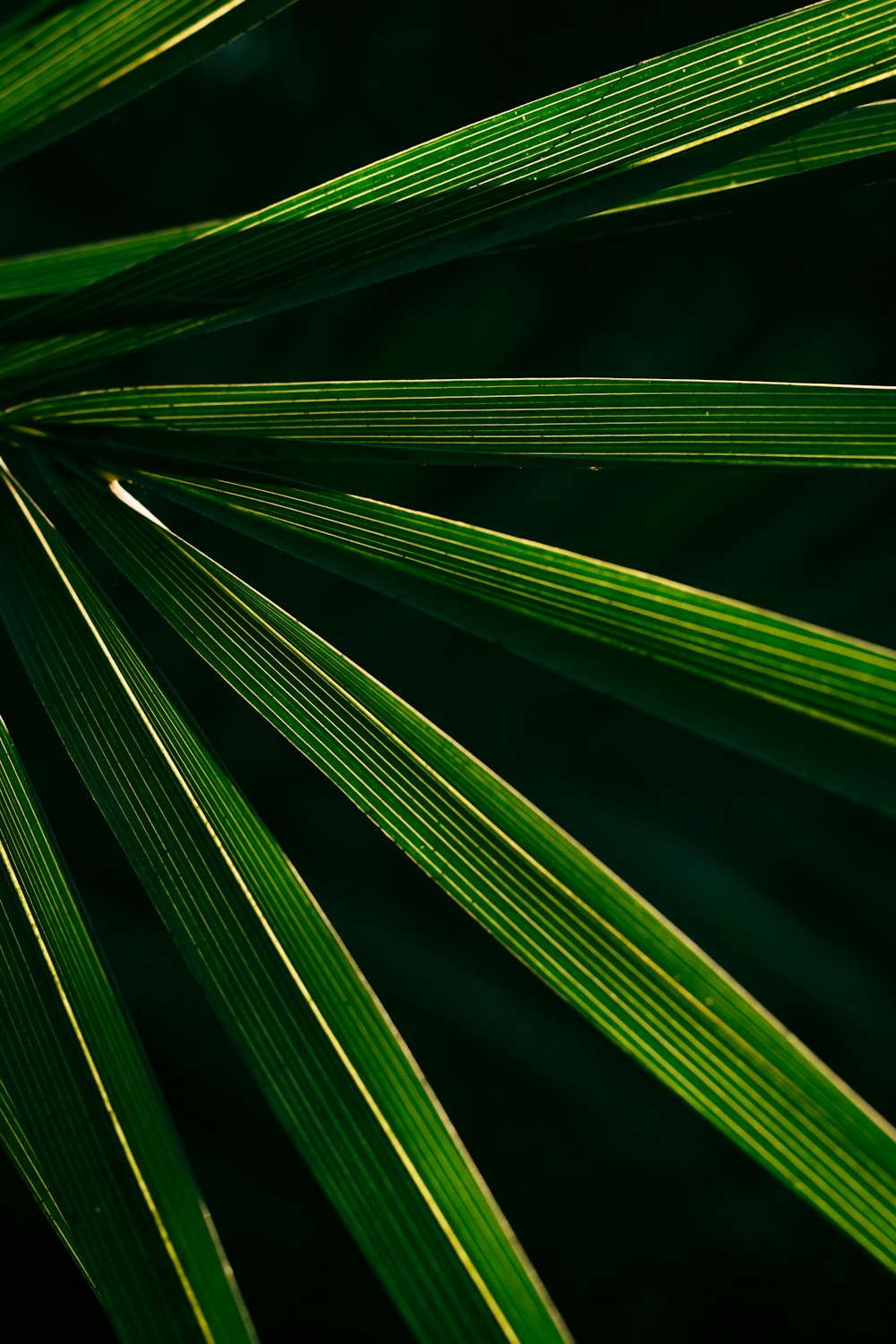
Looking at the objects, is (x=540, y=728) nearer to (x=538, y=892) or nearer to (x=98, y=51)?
(x=538, y=892)

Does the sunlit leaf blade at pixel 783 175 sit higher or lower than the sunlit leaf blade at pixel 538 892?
higher

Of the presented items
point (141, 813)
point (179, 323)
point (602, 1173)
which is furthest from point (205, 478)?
point (602, 1173)

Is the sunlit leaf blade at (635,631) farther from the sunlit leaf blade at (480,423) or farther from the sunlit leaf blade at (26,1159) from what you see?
the sunlit leaf blade at (26,1159)

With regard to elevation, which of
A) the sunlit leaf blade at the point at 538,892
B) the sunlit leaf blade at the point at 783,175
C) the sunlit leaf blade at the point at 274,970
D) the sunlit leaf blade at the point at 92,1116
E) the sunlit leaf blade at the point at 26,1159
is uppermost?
the sunlit leaf blade at the point at 783,175

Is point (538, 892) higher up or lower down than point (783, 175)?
lower down

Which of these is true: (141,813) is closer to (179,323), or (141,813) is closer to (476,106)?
(179,323)

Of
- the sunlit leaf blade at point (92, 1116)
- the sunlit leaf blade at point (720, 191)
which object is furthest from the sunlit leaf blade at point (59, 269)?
the sunlit leaf blade at point (92, 1116)

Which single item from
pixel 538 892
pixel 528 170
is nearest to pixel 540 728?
pixel 538 892

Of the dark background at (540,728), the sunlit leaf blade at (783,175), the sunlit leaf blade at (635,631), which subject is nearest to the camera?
the sunlit leaf blade at (635,631)
